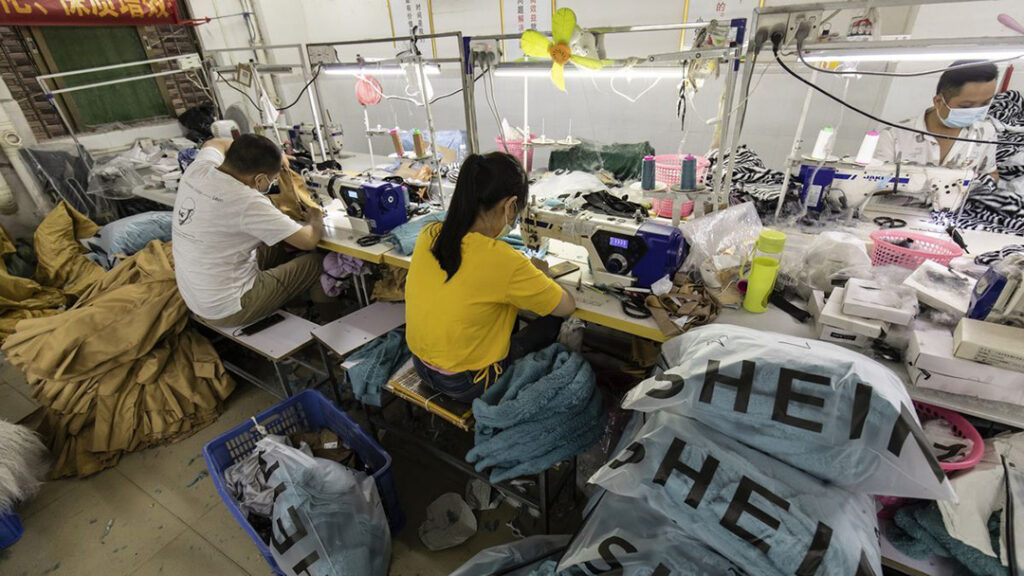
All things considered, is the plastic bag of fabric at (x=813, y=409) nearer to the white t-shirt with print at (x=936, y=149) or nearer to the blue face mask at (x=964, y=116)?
the white t-shirt with print at (x=936, y=149)

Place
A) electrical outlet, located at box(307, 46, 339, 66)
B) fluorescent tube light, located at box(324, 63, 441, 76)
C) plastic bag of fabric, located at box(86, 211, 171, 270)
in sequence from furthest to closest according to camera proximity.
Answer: plastic bag of fabric, located at box(86, 211, 171, 270) → electrical outlet, located at box(307, 46, 339, 66) → fluorescent tube light, located at box(324, 63, 441, 76)

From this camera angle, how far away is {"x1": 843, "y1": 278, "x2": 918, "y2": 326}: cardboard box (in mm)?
1407

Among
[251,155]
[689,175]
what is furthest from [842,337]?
[251,155]

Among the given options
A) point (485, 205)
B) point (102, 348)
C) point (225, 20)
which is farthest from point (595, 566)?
point (225, 20)

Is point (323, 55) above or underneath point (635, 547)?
above

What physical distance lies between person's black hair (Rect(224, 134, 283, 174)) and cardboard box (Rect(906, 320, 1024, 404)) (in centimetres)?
277

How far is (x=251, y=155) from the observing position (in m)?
2.34

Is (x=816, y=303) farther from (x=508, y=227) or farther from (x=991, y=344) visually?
(x=508, y=227)

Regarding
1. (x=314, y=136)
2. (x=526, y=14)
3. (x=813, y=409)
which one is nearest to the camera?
(x=813, y=409)

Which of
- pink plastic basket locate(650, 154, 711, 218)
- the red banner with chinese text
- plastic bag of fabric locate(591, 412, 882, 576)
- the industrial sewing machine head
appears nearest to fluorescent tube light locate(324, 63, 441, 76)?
the industrial sewing machine head

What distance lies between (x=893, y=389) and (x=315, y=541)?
178cm

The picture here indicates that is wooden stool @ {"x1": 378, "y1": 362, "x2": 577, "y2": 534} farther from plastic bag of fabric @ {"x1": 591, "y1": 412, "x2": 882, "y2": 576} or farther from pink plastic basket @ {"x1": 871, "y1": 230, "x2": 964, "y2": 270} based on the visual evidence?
pink plastic basket @ {"x1": 871, "y1": 230, "x2": 964, "y2": 270}

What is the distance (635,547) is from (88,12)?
5906mm

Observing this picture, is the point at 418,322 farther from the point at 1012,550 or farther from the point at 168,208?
the point at 168,208
